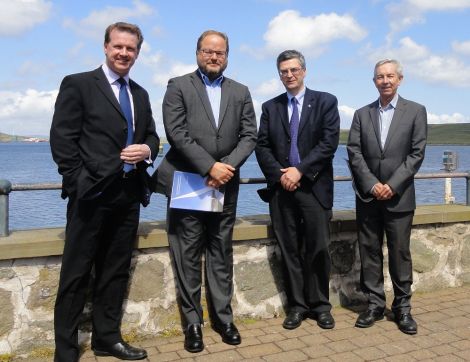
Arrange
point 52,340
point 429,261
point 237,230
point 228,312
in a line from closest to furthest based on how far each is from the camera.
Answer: point 52,340
point 228,312
point 237,230
point 429,261

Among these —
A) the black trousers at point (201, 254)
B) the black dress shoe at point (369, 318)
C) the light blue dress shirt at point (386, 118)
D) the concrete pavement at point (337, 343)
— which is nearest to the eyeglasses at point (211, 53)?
the black trousers at point (201, 254)

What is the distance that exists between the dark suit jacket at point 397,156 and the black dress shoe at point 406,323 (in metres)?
0.85

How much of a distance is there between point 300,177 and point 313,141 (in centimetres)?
32

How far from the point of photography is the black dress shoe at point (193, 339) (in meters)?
3.54

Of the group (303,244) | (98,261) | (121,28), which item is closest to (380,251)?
(303,244)

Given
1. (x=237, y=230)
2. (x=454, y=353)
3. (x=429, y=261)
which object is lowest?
(x=454, y=353)

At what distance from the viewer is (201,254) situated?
3.83 m

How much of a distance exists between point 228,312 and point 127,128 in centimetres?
157

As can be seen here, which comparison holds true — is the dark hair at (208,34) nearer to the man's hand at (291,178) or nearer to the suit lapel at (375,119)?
the man's hand at (291,178)

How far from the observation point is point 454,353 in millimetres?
3479

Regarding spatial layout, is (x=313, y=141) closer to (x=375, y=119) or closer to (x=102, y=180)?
(x=375, y=119)

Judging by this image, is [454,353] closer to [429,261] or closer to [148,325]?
[429,261]

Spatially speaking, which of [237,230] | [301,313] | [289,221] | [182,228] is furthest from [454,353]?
[182,228]

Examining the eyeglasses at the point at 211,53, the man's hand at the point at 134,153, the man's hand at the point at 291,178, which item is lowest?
the man's hand at the point at 291,178
